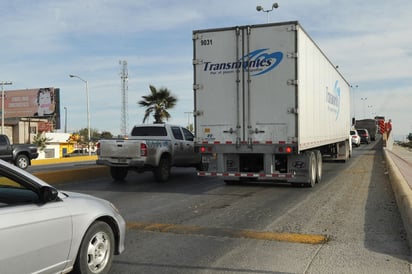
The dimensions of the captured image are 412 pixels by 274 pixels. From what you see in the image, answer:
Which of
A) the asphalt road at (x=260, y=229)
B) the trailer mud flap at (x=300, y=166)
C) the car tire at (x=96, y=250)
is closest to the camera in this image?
the car tire at (x=96, y=250)

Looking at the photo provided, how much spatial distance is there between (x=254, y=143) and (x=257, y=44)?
2589mm

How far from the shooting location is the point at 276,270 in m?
5.26

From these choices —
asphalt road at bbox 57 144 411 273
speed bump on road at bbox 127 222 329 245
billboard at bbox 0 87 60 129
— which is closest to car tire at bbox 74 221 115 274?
asphalt road at bbox 57 144 411 273

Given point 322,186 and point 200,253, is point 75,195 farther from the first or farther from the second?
point 322,186

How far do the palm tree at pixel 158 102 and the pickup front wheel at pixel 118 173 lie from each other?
17.4m

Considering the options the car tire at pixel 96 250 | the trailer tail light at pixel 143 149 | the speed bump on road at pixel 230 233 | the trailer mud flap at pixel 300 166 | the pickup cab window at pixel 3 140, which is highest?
the pickup cab window at pixel 3 140

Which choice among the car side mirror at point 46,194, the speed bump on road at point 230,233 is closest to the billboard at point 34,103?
the speed bump on road at point 230,233

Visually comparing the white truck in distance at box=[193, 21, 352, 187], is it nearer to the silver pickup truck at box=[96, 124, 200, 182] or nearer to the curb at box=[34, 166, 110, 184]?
the silver pickup truck at box=[96, 124, 200, 182]

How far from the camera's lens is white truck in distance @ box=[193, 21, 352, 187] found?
38.3 ft

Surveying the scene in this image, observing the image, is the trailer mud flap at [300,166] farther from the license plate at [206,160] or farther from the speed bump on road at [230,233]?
the speed bump on road at [230,233]

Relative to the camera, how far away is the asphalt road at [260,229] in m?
5.51

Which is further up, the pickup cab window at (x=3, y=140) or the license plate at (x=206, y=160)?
the pickup cab window at (x=3, y=140)

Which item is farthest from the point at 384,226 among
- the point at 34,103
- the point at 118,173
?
the point at 34,103

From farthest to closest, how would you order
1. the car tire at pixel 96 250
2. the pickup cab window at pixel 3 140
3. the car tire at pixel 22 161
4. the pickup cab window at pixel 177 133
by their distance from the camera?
the car tire at pixel 22 161
the pickup cab window at pixel 3 140
the pickup cab window at pixel 177 133
the car tire at pixel 96 250
